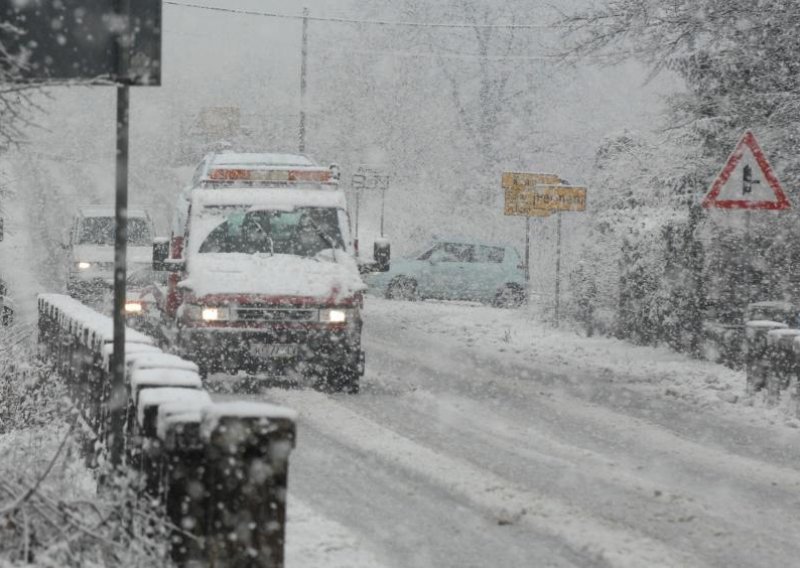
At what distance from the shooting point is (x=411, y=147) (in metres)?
52.5

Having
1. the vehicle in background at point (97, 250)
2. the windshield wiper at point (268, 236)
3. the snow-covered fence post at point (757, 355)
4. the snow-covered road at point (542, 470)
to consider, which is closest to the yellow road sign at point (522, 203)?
the vehicle in background at point (97, 250)

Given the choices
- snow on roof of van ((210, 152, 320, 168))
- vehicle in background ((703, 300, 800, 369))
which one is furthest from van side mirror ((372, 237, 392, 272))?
vehicle in background ((703, 300, 800, 369))

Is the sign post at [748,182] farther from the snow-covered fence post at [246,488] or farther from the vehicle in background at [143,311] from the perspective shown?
the snow-covered fence post at [246,488]

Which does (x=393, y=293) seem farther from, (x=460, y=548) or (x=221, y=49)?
(x=221, y=49)

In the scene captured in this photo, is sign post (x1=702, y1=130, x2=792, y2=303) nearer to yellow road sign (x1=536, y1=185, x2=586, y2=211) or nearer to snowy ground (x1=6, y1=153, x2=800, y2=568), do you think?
snowy ground (x1=6, y1=153, x2=800, y2=568)

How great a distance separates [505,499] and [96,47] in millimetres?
4048

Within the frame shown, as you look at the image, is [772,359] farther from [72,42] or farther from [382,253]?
[72,42]

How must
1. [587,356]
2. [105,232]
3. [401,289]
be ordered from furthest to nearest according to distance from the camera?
[401,289] < [105,232] < [587,356]

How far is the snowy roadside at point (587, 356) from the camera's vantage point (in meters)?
13.0

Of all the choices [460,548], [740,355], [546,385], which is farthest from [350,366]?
[460,548]

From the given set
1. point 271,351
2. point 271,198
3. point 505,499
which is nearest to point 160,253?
point 271,198

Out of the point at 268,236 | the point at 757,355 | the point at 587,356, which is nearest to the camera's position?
the point at 757,355

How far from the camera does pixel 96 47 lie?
17.2 feet

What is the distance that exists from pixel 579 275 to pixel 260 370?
971 cm
